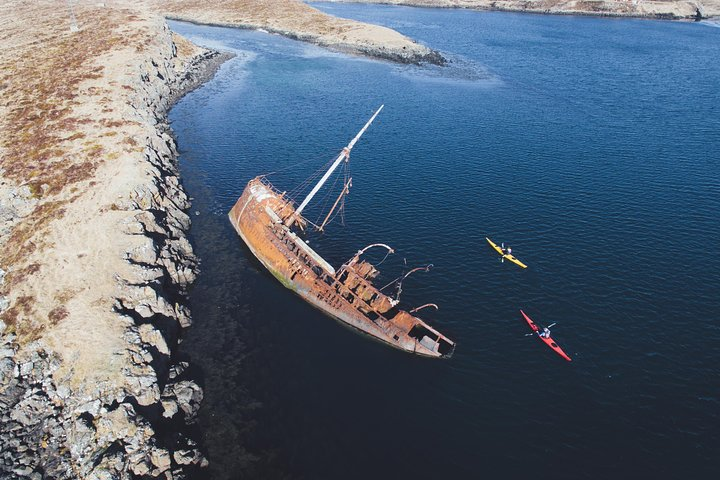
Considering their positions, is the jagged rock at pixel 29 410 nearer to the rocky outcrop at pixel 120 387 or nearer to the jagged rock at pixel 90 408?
the rocky outcrop at pixel 120 387

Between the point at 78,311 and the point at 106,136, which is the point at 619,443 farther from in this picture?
the point at 106,136

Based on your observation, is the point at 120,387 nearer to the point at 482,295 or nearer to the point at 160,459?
the point at 160,459

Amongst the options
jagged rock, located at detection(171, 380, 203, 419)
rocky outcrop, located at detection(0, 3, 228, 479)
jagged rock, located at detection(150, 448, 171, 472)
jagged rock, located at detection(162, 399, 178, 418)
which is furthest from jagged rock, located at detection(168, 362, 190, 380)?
jagged rock, located at detection(150, 448, 171, 472)

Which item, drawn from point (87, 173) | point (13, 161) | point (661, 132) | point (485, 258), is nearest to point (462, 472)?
point (485, 258)

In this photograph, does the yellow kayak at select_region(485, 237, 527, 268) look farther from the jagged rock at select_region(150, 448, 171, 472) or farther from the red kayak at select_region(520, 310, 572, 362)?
the jagged rock at select_region(150, 448, 171, 472)

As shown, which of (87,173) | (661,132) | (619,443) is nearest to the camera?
(619,443)

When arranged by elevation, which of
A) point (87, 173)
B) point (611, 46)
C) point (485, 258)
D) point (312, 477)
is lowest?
point (312, 477)
